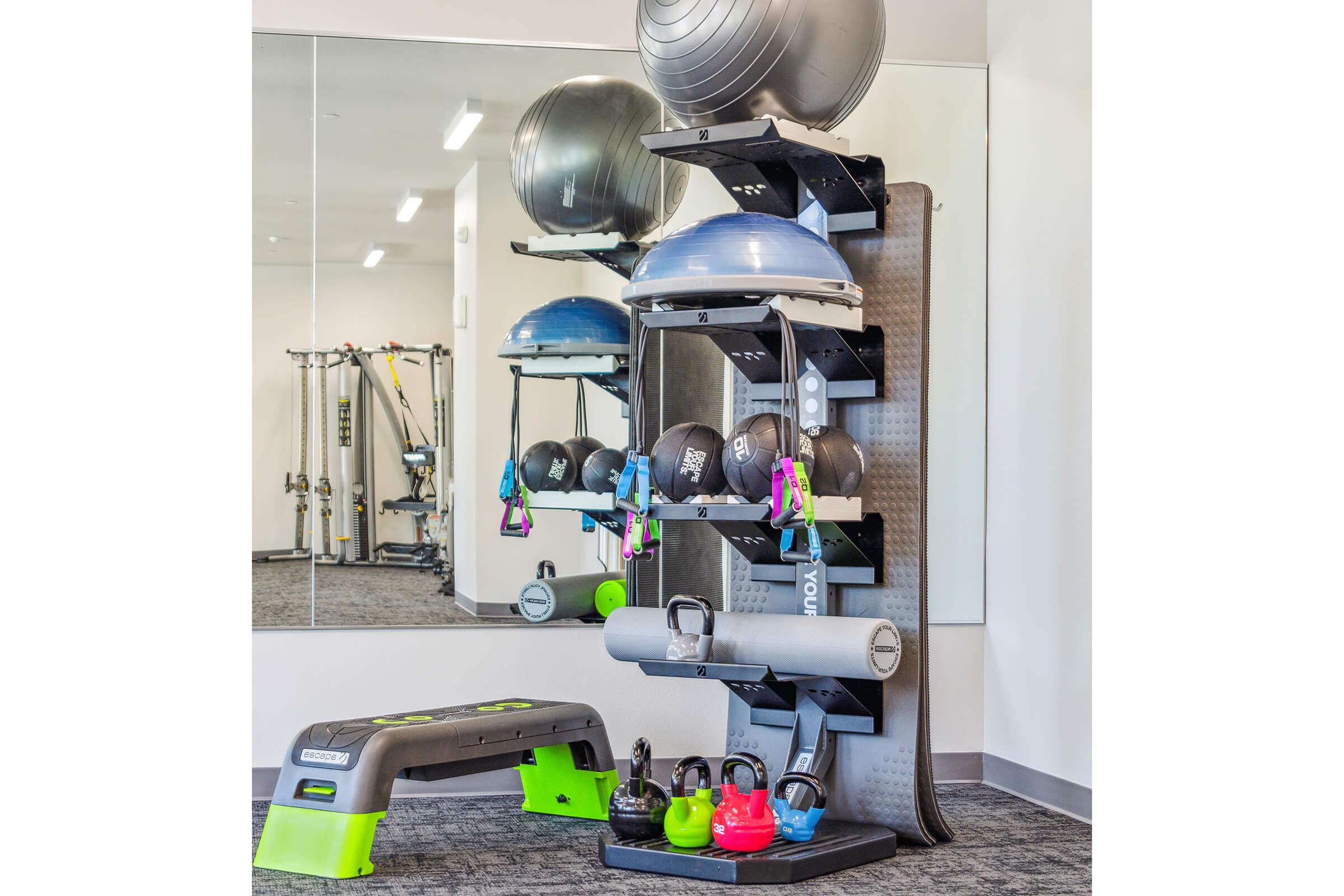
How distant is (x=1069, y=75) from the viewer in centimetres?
456

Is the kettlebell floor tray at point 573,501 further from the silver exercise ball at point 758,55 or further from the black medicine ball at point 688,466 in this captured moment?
the silver exercise ball at point 758,55

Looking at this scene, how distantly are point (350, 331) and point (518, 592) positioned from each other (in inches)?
44.9

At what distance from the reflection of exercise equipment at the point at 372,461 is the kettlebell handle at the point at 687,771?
1.46 metres

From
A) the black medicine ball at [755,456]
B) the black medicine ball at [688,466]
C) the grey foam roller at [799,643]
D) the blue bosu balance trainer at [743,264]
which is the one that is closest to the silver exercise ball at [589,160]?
the blue bosu balance trainer at [743,264]

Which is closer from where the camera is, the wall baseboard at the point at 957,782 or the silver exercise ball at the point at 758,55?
the silver exercise ball at the point at 758,55

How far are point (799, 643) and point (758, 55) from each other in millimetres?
1630

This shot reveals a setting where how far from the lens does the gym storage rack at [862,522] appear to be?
3932 millimetres

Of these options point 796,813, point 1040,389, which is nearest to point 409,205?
point 1040,389

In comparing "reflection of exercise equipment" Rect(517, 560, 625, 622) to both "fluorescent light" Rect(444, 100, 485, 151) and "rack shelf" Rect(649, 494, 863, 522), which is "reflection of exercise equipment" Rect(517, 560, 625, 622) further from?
"fluorescent light" Rect(444, 100, 485, 151)

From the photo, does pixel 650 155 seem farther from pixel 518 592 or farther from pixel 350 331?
pixel 518 592

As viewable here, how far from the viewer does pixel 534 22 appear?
4812 mm

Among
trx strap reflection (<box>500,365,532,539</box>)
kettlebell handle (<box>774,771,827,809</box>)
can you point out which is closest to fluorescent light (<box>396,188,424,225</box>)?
trx strap reflection (<box>500,365,532,539</box>)
